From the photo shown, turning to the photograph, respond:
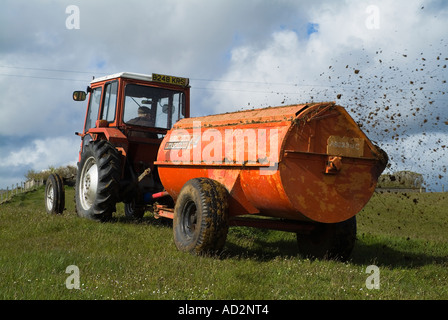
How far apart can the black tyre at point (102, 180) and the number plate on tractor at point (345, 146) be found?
4.48m

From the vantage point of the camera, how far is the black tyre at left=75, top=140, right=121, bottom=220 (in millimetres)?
9281

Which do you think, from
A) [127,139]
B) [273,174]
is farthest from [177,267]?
[127,139]

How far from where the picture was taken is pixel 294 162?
6.30 meters

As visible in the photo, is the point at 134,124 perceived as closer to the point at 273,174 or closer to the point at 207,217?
the point at 207,217

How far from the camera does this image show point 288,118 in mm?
6355

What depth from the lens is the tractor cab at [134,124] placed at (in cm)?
977

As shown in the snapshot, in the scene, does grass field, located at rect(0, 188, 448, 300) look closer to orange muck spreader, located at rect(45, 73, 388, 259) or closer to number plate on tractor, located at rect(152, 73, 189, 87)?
orange muck spreader, located at rect(45, 73, 388, 259)

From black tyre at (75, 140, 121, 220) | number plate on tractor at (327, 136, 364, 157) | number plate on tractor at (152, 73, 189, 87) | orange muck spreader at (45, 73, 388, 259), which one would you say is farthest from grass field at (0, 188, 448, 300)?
number plate on tractor at (152, 73, 189, 87)

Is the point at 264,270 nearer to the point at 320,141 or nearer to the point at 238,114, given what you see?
the point at 320,141

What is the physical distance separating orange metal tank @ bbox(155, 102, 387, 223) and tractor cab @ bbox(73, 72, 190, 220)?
285 cm

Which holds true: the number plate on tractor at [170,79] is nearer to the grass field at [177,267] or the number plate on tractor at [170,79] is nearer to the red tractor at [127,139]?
the red tractor at [127,139]

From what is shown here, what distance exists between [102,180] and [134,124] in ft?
4.92

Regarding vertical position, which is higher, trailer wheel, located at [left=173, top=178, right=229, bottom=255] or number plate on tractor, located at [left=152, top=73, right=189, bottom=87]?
number plate on tractor, located at [left=152, top=73, right=189, bottom=87]

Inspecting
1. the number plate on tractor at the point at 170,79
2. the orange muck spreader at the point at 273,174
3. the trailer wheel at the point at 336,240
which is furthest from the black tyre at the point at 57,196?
the trailer wheel at the point at 336,240
